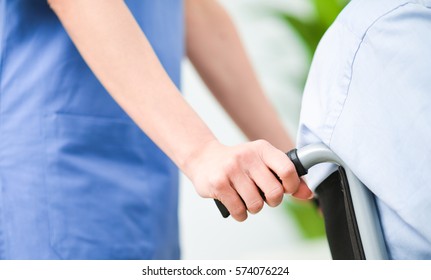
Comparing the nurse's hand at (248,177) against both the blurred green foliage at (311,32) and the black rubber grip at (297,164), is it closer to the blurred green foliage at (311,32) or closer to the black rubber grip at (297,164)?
the black rubber grip at (297,164)

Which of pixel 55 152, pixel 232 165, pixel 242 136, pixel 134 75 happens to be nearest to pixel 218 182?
pixel 232 165

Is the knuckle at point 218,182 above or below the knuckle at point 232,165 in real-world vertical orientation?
below

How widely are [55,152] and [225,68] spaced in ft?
1.53

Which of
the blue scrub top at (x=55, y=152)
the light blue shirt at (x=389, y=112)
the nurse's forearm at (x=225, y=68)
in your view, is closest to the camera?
the light blue shirt at (x=389, y=112)

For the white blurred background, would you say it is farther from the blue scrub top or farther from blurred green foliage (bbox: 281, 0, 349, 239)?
the blue scrub top

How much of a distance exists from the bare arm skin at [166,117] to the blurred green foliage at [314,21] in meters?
1.93

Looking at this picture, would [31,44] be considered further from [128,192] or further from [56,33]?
[128,192]

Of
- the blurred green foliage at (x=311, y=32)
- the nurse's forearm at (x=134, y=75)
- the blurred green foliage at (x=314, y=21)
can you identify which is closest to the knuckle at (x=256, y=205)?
the nurse's forearm at (x=134, y=75)

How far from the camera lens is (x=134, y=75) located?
922 millimetres

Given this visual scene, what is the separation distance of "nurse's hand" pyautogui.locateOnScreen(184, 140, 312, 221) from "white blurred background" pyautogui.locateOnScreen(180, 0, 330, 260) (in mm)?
1991

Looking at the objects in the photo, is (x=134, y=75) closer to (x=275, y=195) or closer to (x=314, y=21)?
(x=275, y=195)

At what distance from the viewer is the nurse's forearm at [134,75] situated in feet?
2.93
